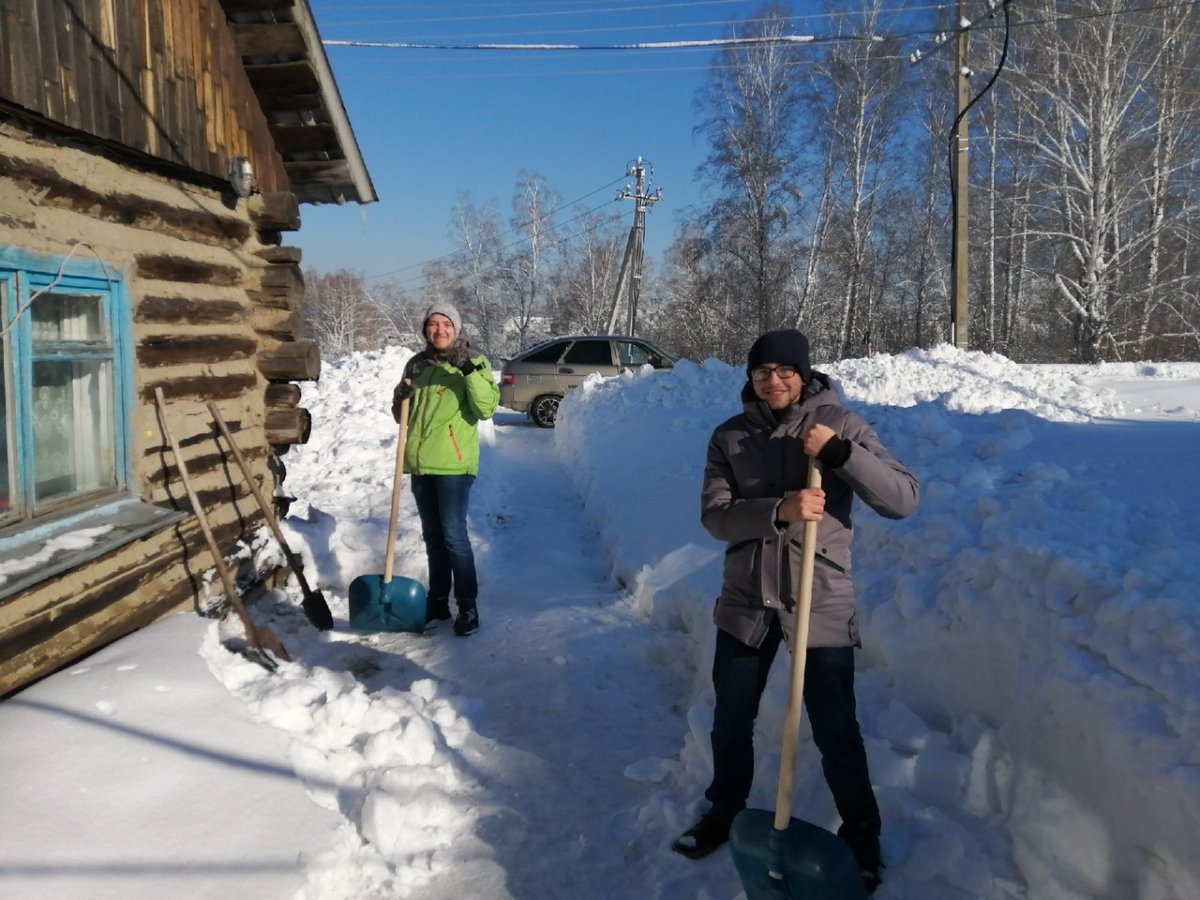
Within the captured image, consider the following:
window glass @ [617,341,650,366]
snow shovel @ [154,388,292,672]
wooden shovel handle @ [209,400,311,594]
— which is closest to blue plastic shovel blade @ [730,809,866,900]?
snow shovel @ [154,388,292,672]

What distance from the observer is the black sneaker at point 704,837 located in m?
2.72

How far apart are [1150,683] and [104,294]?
14.6 ft

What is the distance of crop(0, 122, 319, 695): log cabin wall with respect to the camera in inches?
130

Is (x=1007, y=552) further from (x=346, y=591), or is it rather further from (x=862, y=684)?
(x=346, y=591)

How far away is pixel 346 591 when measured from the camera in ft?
18.8

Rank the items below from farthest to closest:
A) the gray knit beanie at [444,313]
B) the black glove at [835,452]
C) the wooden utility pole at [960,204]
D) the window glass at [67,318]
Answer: the wooden utility pole at [960,204], the gray knit beanie at [444,313], the window glass at [67,318], the black glove at [835,452]

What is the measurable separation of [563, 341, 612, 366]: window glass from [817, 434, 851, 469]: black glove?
498 inches

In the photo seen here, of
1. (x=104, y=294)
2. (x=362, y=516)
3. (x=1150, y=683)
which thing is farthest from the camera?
(x=362, y=516)

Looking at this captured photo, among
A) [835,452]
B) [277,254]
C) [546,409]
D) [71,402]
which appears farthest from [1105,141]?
[71,402]

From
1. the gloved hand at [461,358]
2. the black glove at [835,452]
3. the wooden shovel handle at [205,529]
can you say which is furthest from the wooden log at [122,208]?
the black glove at [835,452]

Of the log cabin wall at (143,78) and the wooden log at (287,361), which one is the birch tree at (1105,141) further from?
the log cabin wall at (143,78)

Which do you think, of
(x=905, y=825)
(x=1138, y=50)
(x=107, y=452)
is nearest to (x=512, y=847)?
(x=905, y=825)

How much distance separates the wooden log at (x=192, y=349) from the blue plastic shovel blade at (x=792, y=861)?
12.1 feet

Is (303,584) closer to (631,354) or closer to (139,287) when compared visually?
(139,287)
